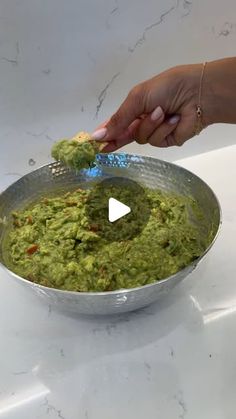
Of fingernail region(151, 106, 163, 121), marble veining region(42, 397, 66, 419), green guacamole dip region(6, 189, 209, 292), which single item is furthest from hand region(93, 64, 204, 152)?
marble veining region(42, 397, 66, 419)

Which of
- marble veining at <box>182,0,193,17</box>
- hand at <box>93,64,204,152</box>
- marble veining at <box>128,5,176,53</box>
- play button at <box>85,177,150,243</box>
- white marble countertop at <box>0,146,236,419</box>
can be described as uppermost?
marble veining at <box>182,0,193,17</box>

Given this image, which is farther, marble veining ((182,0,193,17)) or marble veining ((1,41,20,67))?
marble veining ((182,0,193,17))

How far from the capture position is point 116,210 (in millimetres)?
971

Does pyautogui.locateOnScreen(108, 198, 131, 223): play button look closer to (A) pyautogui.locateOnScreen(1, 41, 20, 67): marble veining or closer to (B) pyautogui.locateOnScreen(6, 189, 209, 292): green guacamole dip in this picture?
(B) pyautogui.locateOnScreen(6, 189, 209, 292): green guacamole dip

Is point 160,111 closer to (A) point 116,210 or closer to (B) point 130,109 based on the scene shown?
(B) point 130,109

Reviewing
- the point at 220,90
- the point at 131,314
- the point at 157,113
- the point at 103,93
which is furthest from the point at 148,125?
Answer: the point at 131,314

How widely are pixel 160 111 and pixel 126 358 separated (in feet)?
1.50

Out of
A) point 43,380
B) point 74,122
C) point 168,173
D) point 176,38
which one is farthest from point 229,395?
point 176,38

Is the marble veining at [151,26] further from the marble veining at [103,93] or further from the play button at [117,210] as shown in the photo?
the play button at [117,210]

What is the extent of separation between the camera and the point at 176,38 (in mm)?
1190

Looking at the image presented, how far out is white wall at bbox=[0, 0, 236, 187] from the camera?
105 cm

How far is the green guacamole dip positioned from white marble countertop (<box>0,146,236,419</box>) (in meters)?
0.10

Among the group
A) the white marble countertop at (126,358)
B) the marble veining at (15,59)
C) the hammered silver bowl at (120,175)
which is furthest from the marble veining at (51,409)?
the marble veining at (15,59)

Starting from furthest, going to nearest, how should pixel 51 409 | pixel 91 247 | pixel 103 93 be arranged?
pixel 103 93, pixel 91 247, pixel 51 409
